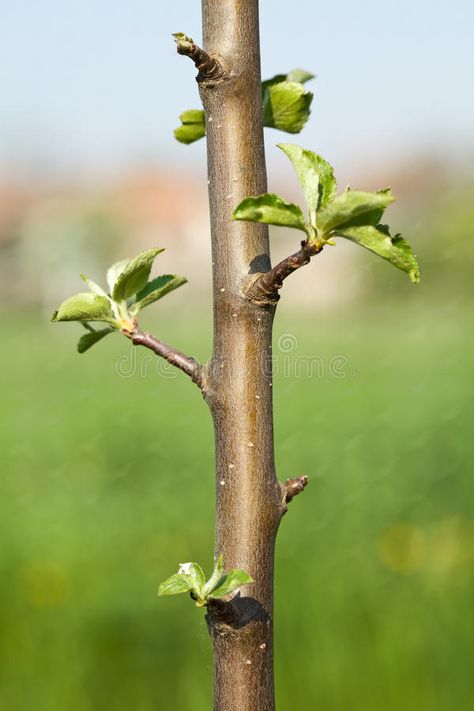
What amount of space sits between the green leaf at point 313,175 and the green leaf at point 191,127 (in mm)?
168

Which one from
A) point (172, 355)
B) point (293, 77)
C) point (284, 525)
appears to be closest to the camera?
point (172, 355)

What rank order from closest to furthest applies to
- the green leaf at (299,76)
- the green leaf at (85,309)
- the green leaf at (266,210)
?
the green leaf at (266,210)
the green leaf at (85,309)
the green leaf at (299,76)

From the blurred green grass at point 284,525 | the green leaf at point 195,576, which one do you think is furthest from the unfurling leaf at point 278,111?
the blurred green grass at point 284,525

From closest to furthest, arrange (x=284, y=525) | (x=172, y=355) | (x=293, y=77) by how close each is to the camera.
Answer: (x=172, y=355)
(x=293, y=77)
(x=284, y=525)

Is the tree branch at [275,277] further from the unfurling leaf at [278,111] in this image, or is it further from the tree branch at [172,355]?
the unfurling leaf at [278,111]

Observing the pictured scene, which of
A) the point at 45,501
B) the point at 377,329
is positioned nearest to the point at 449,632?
the point at 45,501

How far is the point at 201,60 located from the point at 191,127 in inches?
6.3

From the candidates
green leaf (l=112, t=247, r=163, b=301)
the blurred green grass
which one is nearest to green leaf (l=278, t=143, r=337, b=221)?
green leaf (l=112, t=247, r=163, b=301)

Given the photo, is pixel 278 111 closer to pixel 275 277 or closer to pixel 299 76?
pixel 299 76

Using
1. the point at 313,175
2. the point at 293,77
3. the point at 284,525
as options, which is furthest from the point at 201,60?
the point at 284,525

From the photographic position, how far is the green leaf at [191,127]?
1.88 feet

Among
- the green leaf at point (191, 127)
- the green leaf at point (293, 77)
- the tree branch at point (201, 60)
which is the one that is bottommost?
the tree branch at point (201, 60)

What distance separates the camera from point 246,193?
0.45 m

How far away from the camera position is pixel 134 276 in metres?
0.51
